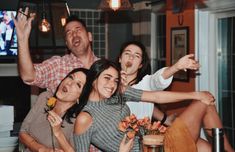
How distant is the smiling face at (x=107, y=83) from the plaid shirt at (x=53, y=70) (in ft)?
2.75

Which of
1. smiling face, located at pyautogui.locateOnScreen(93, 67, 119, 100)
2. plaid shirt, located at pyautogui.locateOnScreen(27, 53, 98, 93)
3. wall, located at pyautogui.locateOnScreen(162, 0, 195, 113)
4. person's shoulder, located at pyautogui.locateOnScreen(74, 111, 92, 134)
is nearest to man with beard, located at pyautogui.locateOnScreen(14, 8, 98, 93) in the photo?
plaid shirt, located at pyautogui.locateOnScreen(27, 53, 98, 93)

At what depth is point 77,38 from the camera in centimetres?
326

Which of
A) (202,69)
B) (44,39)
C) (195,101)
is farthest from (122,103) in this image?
(202,69)

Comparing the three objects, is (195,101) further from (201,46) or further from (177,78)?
(177,78)

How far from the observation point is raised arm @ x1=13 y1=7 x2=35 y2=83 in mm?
2414

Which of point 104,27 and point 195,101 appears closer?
point 195,101

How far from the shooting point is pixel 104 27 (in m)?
6.90

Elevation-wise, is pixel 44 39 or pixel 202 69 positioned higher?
pixel 44 39

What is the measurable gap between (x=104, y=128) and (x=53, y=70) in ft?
3.69

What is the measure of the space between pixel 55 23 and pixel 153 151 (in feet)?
9.08

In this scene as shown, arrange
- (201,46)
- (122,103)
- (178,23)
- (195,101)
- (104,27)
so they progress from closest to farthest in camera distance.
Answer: (122,103)
(195,101)
(201,46)
(178,23)
(104,27)

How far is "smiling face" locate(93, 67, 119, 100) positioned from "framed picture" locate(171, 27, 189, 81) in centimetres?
296

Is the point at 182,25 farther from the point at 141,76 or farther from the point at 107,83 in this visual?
the point at 107,83

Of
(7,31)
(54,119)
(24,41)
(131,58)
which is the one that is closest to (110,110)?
(54,119)
